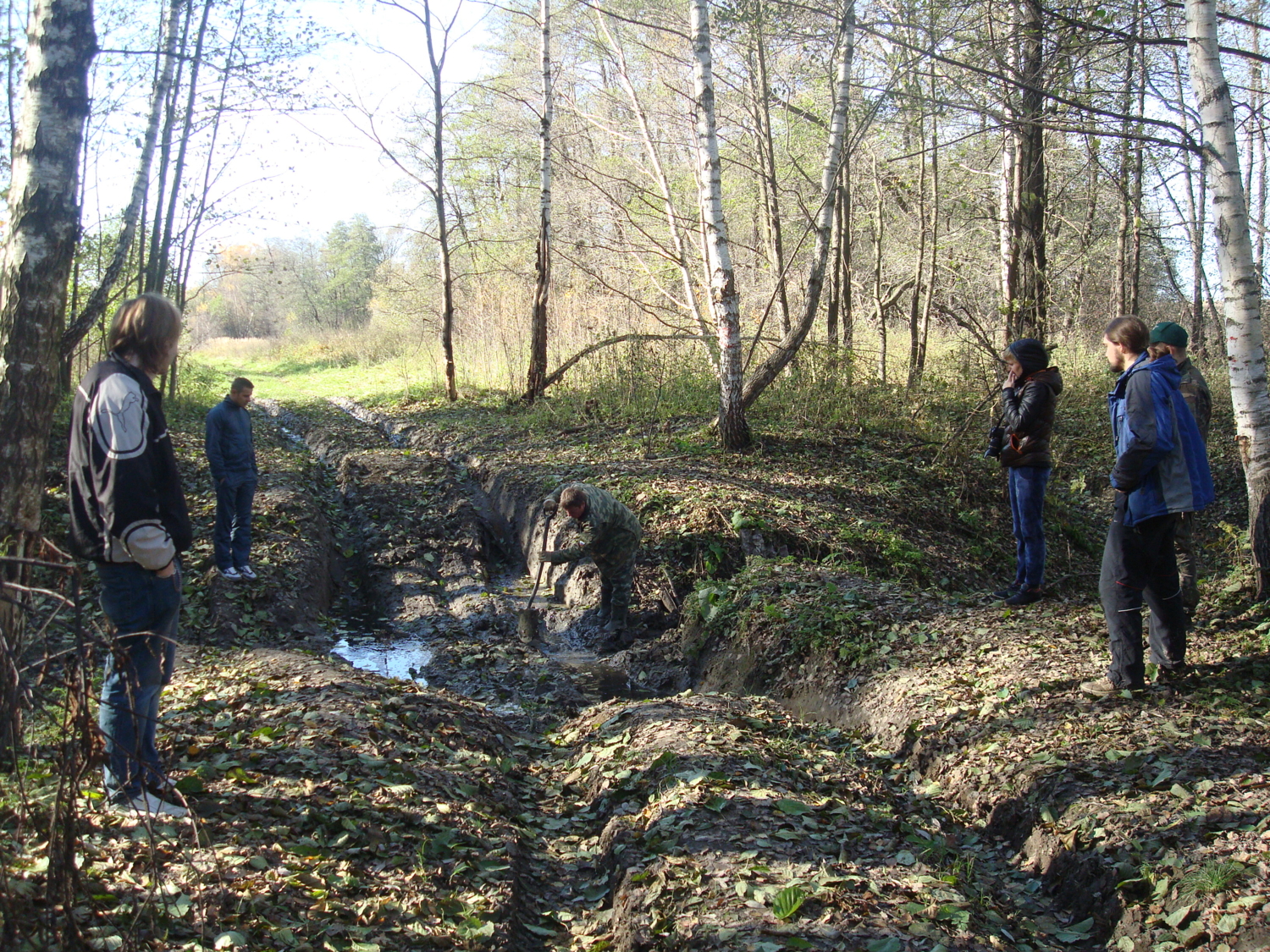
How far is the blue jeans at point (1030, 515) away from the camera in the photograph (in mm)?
6836

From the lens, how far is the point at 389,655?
8.02 metres

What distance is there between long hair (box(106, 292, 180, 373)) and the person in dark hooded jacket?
589 centimetres

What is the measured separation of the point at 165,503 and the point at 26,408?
1.09 metres

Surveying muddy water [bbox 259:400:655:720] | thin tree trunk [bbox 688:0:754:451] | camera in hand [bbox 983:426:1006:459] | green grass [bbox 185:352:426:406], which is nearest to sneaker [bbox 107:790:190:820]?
muddy water [bbox 259:400:655:720]

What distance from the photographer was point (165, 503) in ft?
11.4

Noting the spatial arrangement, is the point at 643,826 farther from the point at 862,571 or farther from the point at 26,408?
the point at 862,571

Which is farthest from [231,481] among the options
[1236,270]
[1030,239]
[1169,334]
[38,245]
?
[1030,239]

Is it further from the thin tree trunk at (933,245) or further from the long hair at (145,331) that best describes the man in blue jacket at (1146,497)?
the thin tree trunk at (933,245)

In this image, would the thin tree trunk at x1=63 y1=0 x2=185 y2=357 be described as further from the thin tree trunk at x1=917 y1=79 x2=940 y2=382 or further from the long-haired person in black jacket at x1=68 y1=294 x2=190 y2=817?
the thin tree trunk at x1=917 y1=79 x2=940 y2=382

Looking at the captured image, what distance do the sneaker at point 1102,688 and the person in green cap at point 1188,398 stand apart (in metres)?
0.86

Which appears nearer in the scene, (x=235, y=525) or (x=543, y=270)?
(x=235, y=525)

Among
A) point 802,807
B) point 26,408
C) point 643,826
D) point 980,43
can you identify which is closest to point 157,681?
point 26,408

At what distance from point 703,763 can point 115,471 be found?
3.17 metres

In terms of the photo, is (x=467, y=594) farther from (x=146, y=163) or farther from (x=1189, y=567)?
(x=146, y=163)
